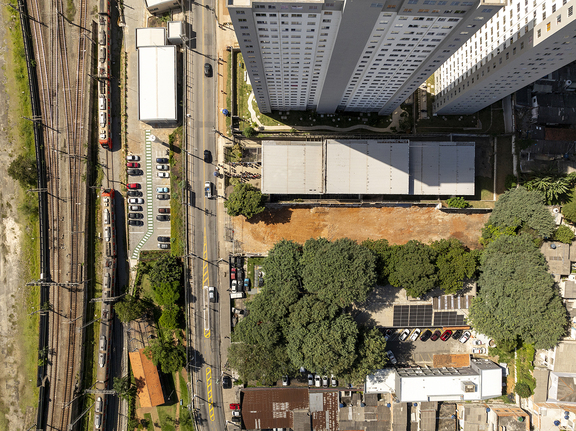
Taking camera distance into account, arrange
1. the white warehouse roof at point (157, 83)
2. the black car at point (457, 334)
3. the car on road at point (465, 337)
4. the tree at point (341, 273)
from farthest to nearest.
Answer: the black car at point (457, 334), the car on road at point (465, 337), the white warehouse roof at point (157, 83), the tree at point (341, 273)

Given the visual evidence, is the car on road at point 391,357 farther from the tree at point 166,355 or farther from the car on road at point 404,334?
the tree at point 166,355

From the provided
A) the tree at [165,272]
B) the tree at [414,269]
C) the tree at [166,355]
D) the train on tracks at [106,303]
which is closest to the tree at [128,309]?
the train on tracks at [106,303]

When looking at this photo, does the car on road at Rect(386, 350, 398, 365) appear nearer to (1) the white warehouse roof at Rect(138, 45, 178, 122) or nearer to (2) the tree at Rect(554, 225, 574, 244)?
(2) the tree at Rect(554, 225, 574, 244)

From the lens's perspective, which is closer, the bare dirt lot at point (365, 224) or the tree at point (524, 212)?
Answer: the tree at point (524, 212)

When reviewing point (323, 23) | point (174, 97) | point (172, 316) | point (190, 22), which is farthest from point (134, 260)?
point (323, 23)

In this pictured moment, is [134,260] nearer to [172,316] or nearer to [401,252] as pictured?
[172,316]
